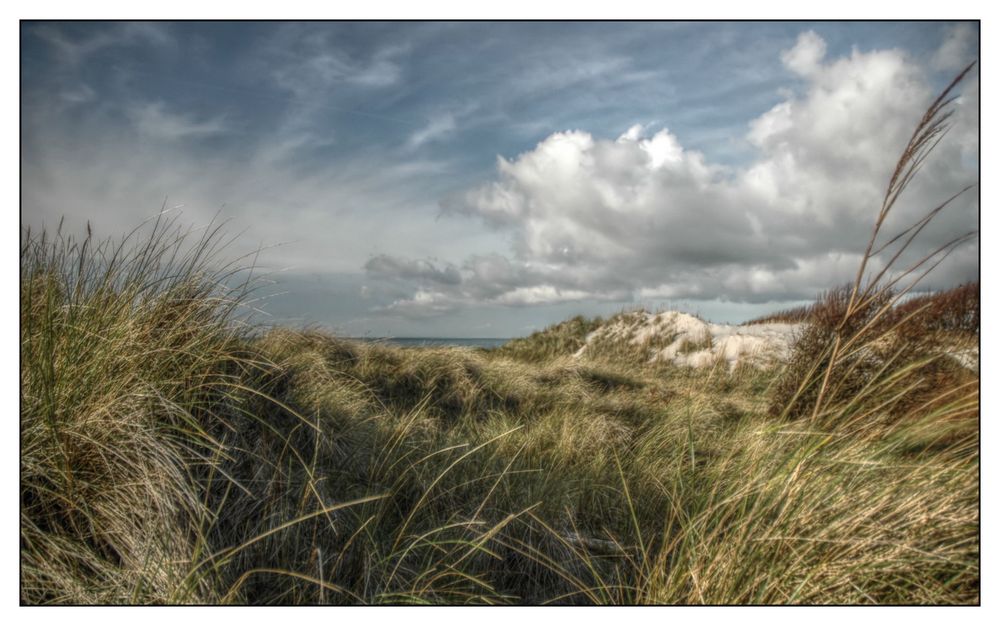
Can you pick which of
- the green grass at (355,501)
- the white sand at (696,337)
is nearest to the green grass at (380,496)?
the green grass at (355,501)

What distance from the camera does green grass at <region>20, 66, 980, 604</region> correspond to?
1.58m

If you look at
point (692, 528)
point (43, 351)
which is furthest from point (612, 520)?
point (43, 351)

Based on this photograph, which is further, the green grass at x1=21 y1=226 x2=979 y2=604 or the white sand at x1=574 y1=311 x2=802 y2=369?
the white sand at x1=574 y1=311 x2=802 y2=369

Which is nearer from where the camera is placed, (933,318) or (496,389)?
(933,318)

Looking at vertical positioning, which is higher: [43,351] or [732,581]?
[43,351]

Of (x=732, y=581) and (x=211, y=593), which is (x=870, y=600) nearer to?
(x=732, y=581)

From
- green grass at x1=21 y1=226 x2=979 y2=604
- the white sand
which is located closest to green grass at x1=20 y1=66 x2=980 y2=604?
green grass at x1=21 y1=226 x2=979 y2=604

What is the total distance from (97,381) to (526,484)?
6.50 feet

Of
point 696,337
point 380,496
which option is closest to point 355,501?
point 380,496

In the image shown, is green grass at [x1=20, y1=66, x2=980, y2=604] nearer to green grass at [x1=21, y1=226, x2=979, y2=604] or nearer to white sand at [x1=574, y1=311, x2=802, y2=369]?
green grass at [x1=21, y1=226, x2=979, y2=604]

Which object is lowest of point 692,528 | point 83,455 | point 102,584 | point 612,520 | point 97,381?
point 612,520

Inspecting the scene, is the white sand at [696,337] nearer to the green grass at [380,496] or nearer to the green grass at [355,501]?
the green grass at [380,496]

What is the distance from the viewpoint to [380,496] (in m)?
1.42

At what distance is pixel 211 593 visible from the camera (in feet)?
5.50
